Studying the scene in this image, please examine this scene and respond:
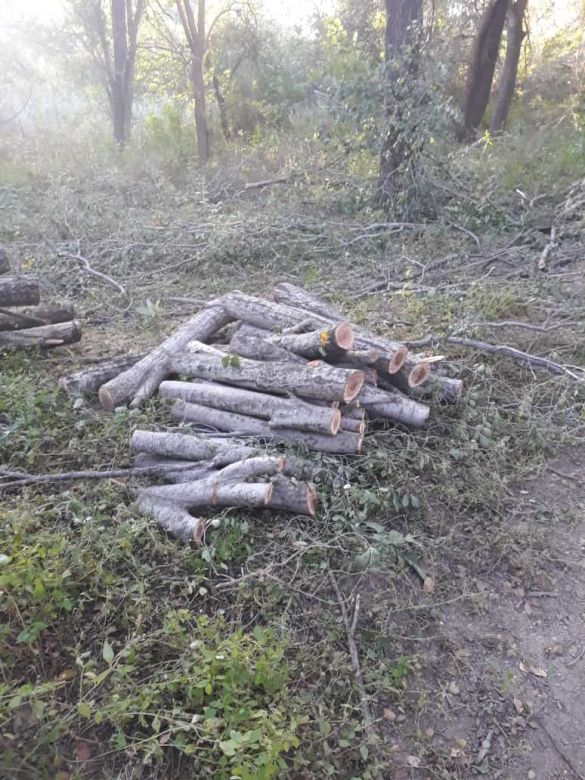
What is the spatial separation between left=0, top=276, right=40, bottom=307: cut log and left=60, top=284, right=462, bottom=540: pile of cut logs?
1275mm

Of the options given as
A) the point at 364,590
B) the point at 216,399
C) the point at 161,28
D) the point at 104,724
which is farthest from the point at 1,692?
the point at 161,28

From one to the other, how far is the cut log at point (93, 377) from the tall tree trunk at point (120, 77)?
30.8 ft

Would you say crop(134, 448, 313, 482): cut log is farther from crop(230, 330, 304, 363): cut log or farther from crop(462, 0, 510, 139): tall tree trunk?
crop(462, 0, 510, 139): tall tree trunk

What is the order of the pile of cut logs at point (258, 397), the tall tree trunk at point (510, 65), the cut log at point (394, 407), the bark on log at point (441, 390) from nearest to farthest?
the pile of cut logs at point (258, 397) < the cut log at point (394, 407) < the bark on log at point (441, 390) < the tall tree trunk at point (510, 65)

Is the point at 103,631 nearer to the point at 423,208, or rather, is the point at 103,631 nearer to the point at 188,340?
the point at 188,340

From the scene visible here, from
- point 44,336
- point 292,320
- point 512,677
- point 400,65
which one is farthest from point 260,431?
point 400,65

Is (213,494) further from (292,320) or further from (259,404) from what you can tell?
(292,320)

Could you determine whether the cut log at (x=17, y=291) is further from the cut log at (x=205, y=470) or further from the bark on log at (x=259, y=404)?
the cut log at (x=205, y=470)

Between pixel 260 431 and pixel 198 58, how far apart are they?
32.9 feet

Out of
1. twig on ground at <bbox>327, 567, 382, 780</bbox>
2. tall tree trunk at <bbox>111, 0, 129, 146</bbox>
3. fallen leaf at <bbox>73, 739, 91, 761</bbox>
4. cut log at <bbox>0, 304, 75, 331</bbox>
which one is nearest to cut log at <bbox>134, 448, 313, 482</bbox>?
twig on ground at <bbox>327, 567, 382, 780</bbox>

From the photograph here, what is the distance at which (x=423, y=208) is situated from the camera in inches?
314

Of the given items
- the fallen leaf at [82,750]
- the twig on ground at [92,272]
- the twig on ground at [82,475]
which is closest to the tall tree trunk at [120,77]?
the twig on ground at [92,272]

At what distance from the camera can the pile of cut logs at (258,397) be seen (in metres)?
3.20

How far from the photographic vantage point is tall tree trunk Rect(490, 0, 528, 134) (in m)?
10.2
